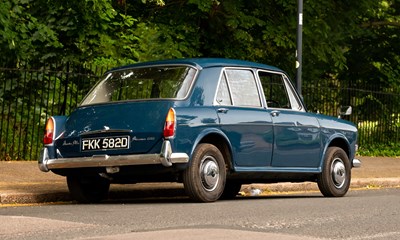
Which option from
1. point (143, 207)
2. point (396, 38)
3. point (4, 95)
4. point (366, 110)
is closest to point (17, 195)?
point (143, 207)

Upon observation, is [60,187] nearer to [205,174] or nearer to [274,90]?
[205,174]

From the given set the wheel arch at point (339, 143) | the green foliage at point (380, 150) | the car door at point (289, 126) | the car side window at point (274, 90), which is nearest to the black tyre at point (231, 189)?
the car door at point (289, 126)

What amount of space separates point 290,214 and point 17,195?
10.5 feet

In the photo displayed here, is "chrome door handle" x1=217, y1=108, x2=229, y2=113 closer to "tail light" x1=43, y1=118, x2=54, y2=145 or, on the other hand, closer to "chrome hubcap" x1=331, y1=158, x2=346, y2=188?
"tail light" x1=43, y1=118, x2=54, y2=145

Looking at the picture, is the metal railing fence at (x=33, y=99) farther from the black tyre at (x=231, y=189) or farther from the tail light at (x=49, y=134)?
the tail light at (x=49, y=134)

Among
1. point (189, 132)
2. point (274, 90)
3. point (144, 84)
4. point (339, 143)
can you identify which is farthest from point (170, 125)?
point (339, 143)

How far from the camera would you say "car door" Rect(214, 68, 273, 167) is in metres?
11.8

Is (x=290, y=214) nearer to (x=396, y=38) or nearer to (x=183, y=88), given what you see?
(x=183, y=88)

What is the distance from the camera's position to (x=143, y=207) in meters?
10.8

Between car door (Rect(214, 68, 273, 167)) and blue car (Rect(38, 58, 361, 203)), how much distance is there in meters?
0.01

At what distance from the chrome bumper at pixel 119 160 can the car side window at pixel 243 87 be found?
1544 millimetres

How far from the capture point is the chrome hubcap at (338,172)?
536 inches

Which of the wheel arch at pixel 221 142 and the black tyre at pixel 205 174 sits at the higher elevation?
the wheel arch at pixel 221 142

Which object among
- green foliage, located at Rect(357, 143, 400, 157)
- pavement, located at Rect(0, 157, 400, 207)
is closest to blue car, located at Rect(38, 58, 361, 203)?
pavement, located at Rect(0, 157, 400, 207)
